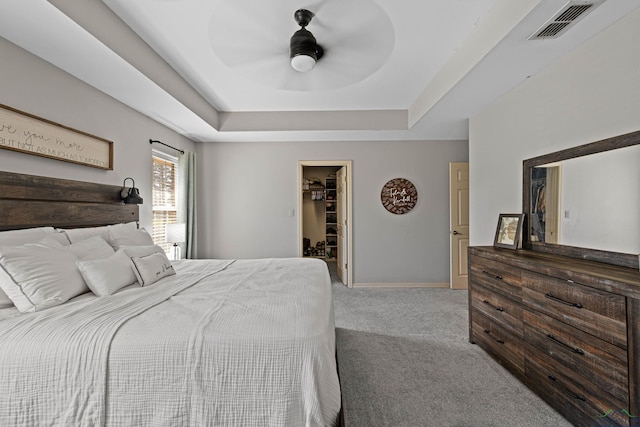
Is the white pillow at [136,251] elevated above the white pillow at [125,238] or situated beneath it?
situated beneath

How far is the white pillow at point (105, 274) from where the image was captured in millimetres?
1830

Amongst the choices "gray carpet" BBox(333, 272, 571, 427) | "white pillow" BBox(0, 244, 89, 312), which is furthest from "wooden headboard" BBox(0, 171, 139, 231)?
"gray carpet" BBox(333, 272, 571, 427)

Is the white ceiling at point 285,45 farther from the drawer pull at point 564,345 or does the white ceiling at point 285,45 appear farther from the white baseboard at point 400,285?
the white baseboard at point 400,285

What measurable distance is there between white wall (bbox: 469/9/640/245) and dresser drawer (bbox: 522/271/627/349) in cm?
99

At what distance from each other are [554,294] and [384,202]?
10.1 feet

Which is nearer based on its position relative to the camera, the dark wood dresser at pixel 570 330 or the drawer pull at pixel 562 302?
the dark wood dresser at pixel 570 330

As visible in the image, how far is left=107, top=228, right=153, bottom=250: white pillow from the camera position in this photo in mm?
2424

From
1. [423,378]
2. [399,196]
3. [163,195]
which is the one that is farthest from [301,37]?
[399,196]

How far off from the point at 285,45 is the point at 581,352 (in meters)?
2.62

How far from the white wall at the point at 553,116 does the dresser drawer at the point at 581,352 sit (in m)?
1.20

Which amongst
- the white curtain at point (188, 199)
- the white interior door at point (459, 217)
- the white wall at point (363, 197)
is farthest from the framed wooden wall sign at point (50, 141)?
the white interior door at point (459, 217)

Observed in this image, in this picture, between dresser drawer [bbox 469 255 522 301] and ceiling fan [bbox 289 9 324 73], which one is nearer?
ceiling fan [bbox 289 9 324 73]

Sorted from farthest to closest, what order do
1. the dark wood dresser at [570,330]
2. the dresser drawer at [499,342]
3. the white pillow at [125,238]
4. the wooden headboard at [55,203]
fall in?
the white pillow at [125,238], the dresser drawer at [499,342], the wooden headboard at [55,203], the dark wood dresser at [570,330]

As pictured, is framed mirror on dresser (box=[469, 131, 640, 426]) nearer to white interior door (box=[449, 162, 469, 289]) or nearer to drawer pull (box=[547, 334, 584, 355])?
drawer pull (box=[547, 334, 584, 355])
